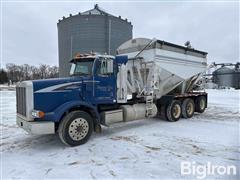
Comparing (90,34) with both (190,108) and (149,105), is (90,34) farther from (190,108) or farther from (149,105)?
(149,105)

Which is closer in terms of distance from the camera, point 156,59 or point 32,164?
point 32,164

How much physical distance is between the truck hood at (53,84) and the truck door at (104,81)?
0.67 m

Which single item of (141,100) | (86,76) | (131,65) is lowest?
(141,100)

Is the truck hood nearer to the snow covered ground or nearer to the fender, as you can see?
the fender

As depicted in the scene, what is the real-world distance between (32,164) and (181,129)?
528 cm

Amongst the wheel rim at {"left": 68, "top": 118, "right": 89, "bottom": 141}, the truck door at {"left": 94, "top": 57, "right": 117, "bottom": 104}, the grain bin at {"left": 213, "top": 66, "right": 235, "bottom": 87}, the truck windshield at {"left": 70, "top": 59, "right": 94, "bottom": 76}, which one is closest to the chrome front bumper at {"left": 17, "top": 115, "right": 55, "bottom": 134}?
the wheel rim at {"left": 68, "top": 118, "right": 89, "bottom": 141}

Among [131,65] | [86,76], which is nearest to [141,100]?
[131,65]

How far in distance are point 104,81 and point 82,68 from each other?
0.82 m

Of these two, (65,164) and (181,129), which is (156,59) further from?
(65,164)

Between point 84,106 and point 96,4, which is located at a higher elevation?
point 96,4

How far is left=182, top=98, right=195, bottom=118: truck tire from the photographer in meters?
10.2

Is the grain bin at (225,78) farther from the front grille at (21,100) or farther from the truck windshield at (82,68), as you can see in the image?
the front grille at (21,100)

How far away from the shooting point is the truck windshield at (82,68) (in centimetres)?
674

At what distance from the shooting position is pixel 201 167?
4480 mm
